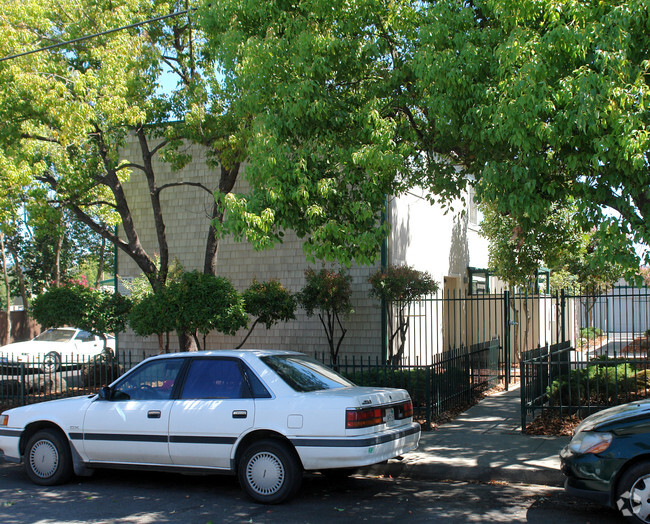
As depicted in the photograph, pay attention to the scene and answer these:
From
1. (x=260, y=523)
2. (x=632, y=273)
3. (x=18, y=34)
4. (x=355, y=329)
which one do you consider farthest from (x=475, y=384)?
(x=18, y=34)

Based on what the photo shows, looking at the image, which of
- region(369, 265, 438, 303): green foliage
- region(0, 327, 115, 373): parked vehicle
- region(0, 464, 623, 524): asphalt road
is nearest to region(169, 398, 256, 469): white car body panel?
region(0, 464, 623, 524): asphalt road

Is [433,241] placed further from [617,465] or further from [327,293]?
[617,465]

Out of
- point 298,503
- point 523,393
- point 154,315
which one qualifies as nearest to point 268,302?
point 154,315

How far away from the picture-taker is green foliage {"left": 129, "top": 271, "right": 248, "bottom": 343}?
12633mm

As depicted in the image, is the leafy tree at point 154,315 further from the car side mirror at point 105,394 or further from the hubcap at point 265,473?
the hubcap at point 265,473

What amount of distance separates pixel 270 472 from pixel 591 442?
3092 mm

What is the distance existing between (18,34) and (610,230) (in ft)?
38.1

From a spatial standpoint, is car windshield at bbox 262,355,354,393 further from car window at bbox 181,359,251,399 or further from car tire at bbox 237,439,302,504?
car tire at bbox 237,439,302,504

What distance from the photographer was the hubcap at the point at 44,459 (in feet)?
26.0

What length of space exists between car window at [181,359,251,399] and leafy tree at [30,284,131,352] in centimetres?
759

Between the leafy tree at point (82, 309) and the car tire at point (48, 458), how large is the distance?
6.46 metres

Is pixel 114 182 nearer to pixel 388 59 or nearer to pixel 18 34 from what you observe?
pixel 18 34

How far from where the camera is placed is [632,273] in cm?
810

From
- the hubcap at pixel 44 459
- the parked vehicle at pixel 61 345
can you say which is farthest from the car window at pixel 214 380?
the parked vehicle at pixel 61 345
